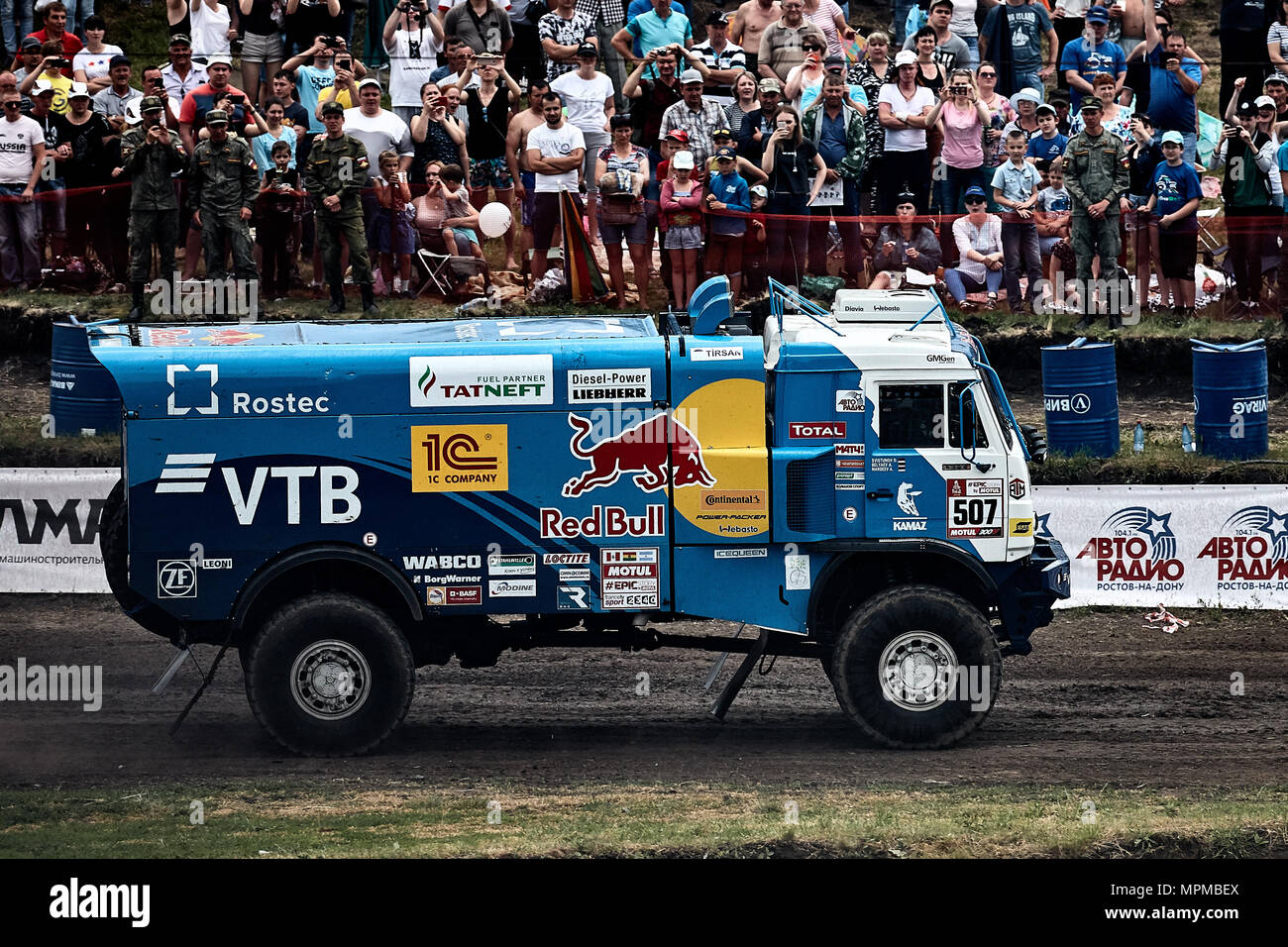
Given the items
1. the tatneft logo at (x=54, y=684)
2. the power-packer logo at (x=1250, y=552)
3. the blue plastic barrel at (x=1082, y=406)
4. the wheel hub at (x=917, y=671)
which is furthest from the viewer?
the blue plastic barrel at (x=1082, y=406)

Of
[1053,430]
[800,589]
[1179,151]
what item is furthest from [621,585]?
[1179,151]

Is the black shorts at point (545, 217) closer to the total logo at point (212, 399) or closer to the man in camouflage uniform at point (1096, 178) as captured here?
the man in camouflage uniform at point (1096, 178)

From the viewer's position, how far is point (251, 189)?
68.2 ft

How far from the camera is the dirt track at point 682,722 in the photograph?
13.3 metres

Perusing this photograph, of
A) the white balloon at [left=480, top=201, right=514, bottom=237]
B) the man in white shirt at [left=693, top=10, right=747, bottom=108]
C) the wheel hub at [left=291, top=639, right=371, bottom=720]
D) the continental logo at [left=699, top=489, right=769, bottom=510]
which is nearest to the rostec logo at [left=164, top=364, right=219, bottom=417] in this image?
the wheel hub at [left=291, top=639, right=371, bottom=720]

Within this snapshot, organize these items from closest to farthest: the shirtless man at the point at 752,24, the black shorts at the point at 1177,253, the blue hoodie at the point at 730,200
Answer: the blue hoodie at the point at 730,200 → the black shorts at the point at 1177,253 → the shirtless man at the point at 752,24

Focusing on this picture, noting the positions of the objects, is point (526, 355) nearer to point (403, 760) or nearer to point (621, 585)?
point (621, 585)

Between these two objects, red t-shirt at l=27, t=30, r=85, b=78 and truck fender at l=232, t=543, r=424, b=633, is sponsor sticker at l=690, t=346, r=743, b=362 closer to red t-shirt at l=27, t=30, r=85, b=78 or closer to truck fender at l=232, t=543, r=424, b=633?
truck fender at l=232, t=543, r=424, b=633

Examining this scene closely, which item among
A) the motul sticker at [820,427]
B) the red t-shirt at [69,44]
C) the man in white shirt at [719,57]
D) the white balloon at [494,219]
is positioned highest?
the red t-shirt at [69,44]

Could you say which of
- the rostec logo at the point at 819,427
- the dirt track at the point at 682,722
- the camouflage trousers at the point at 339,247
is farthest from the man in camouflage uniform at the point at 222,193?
the rostec logo at the point at 819,427

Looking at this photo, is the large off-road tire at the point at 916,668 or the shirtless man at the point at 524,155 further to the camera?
the shirtless man at the point at 524,155

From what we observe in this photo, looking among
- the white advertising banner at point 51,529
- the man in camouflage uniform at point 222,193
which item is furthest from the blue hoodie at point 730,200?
the white advertising banner at point 51,529

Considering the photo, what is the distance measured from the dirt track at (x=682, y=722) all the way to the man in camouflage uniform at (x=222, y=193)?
5.04 metres

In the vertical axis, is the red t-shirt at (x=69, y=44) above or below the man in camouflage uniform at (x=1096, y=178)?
above
